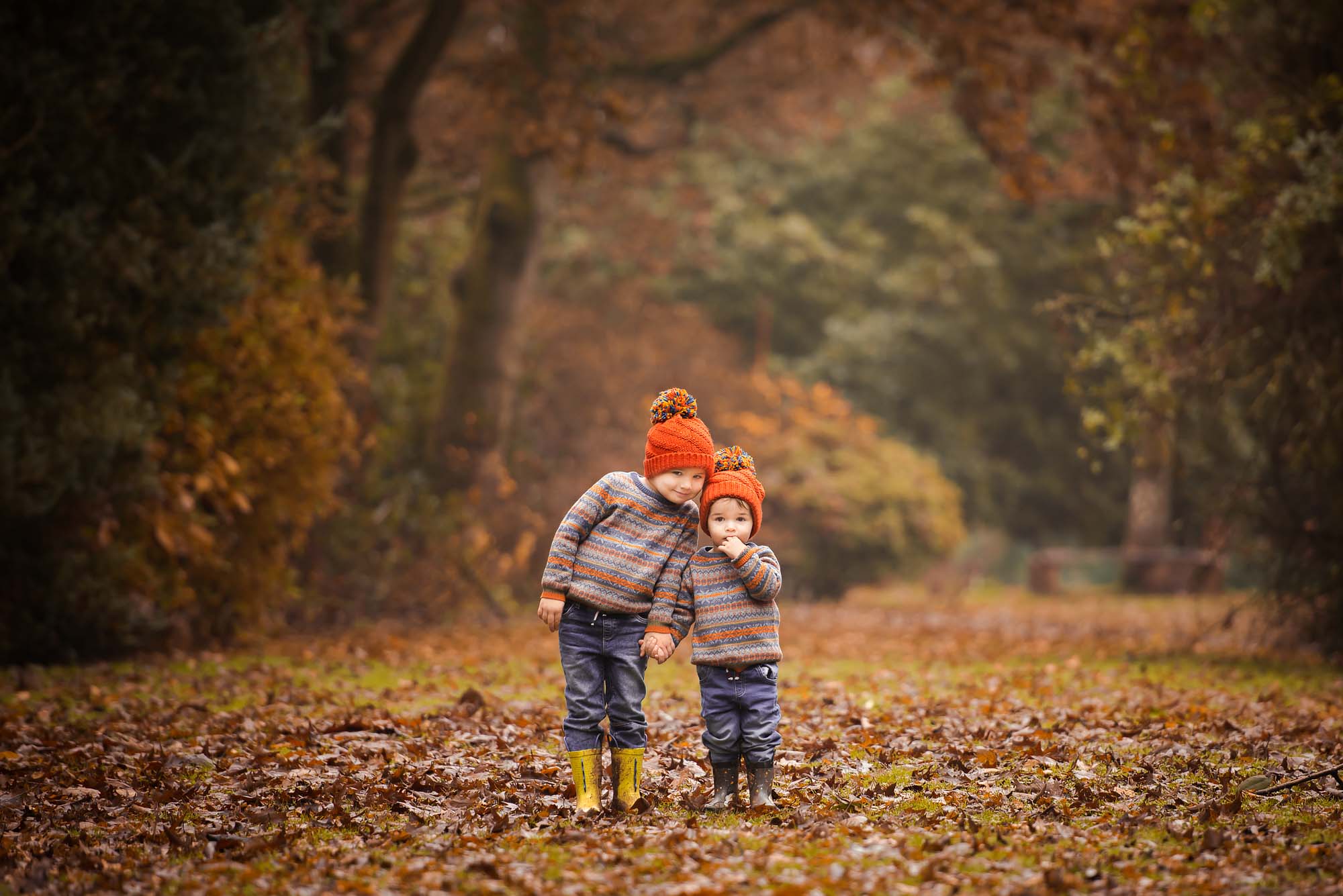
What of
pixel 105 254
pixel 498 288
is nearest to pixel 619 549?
pixel 105 254

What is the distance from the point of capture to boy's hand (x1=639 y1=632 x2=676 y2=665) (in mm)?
5395

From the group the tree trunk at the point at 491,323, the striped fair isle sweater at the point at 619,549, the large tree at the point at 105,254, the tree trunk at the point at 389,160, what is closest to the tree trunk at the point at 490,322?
the tree trunk at the point at 491,323

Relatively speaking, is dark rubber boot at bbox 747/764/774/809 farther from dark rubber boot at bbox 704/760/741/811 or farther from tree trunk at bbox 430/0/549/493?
tree trunk at bbox 430/0/549/493

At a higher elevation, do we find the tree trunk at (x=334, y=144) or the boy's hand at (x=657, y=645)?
the tree trunk at (x=334, y=144)

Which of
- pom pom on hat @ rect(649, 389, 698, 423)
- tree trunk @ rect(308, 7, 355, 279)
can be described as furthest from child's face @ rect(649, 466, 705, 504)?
tree trunk @ rect(308, 7, 355, 279)

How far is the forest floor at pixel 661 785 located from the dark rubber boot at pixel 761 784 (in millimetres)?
98

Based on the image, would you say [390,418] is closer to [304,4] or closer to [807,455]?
[304,4]

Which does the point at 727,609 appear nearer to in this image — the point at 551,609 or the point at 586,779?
the point at 551,609

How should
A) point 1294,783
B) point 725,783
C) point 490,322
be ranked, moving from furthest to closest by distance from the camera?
1. point 490,322
2. point 725,783
3. point 1294,783

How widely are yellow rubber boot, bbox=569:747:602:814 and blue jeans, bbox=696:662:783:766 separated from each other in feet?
1.57

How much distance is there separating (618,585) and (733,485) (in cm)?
63

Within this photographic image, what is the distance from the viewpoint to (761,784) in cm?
555

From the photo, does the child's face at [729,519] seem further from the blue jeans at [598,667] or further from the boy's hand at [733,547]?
the blue jeans at [598,667]

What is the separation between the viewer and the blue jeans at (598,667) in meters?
5.57
